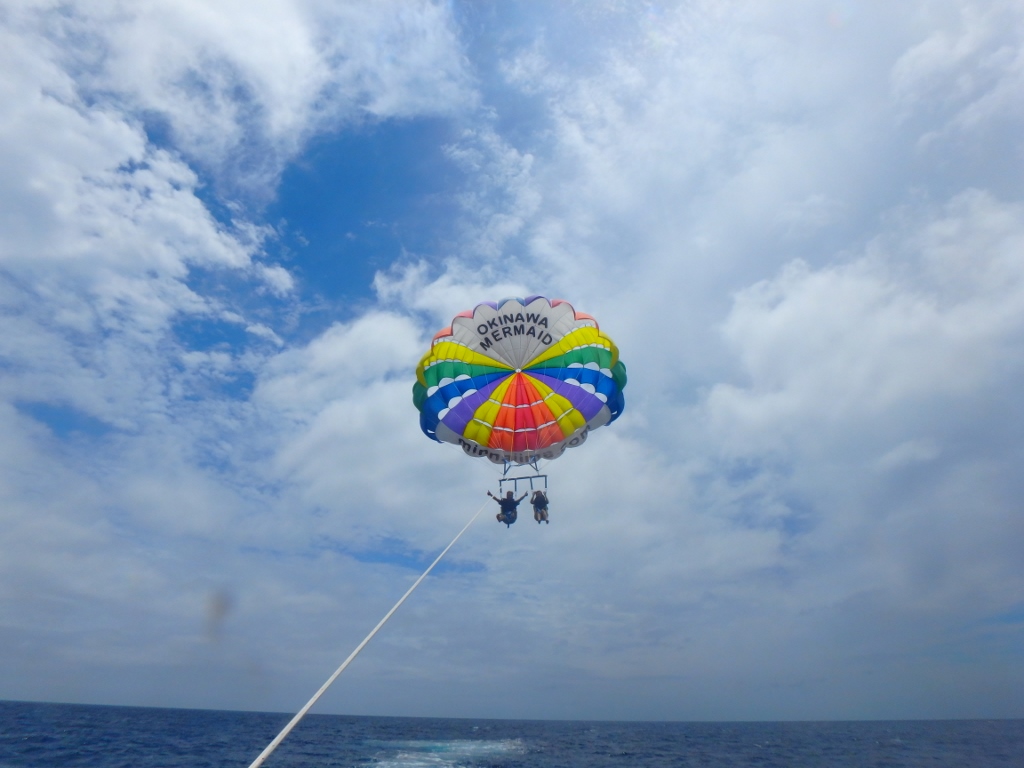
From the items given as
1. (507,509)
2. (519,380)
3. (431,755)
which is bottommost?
(431,755)

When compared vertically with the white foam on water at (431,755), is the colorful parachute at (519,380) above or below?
above

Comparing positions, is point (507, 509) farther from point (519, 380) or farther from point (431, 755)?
point (431, 755)

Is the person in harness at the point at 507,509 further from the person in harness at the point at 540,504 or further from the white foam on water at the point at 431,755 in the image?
the white foam on water at the point at 431,755

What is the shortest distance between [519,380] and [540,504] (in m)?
3.45

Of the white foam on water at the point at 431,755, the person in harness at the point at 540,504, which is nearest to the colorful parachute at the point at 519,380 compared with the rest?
the person in harness at the point at 540,504

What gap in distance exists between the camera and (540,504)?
1525 cm

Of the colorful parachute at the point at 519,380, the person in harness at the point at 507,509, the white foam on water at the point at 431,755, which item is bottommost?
the white foam on water at the point at 431,755

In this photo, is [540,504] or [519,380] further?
[519,380]

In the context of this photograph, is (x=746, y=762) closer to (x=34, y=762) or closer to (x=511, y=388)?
(x=511, y=388)

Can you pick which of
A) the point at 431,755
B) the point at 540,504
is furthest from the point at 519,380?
the point at 431,755

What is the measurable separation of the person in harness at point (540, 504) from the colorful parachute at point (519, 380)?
1.08 m

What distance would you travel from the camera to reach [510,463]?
635 inches

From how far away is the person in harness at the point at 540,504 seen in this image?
15.1 m

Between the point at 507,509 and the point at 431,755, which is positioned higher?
the point at 507,509
